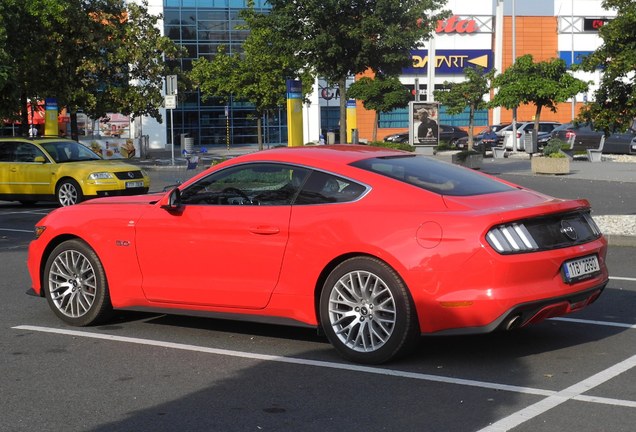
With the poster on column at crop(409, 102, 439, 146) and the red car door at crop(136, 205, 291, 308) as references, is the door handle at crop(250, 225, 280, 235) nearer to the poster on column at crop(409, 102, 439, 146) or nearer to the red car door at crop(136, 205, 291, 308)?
the red car door at crop(136, 205, 291, 308)

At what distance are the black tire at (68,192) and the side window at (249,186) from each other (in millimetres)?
13888

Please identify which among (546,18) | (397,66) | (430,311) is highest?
(546,18)

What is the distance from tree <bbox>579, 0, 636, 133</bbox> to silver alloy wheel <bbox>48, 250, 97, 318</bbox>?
8.66m

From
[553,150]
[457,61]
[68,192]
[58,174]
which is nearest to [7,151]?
[58,174]

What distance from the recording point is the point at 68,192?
21.3 meters

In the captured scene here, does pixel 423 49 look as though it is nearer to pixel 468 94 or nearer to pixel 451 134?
pixel 451 134

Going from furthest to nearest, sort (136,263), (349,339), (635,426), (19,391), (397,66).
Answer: (397,66) → (136,263) → (349,339) → (19,391) → (635,426)

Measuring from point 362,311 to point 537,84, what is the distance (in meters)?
37.6

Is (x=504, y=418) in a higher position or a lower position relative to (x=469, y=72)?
lower

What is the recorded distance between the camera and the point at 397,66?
30750 millimetres

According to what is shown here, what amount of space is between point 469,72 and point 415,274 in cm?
4717

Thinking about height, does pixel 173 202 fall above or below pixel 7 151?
below

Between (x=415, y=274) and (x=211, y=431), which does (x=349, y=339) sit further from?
(x=211, y=431)

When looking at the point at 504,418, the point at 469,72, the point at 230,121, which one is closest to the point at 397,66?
the point at 469,72
